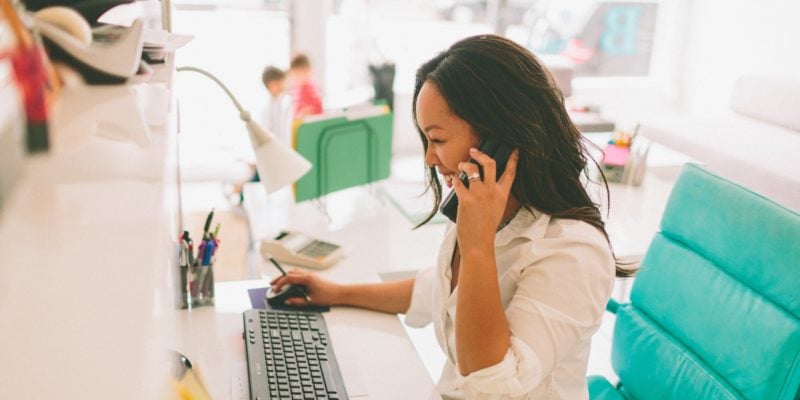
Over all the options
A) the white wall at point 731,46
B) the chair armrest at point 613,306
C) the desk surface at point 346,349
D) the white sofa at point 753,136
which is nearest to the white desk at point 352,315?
the desk surface at point 346,349

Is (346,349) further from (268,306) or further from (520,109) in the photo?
(520,109)

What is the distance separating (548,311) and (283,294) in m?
0.65

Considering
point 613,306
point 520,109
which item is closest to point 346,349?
point 520,109

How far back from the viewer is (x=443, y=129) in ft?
4.10

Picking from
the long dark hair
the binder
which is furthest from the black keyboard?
the binder

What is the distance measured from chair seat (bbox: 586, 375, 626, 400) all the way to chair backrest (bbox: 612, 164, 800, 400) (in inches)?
1.3

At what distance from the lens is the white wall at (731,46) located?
4559 mm

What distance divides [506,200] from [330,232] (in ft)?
3.13

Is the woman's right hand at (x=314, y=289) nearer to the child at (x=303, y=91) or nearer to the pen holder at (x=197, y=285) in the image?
the pen holder at (x=197, y=285)

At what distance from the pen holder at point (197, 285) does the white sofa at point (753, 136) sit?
8.24 feet

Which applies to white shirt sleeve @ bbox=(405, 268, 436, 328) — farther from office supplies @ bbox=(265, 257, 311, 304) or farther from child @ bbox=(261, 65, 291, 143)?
child @ bbox=(261, 65, 291, 143)

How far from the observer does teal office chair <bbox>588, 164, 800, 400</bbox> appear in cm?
130

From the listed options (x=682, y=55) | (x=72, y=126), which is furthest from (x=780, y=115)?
(x=72, y=126)

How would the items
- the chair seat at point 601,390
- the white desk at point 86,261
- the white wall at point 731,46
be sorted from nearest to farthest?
the white desk at point 86,261 < the chair seat at point 601,390 < the white wall at point 731,46
